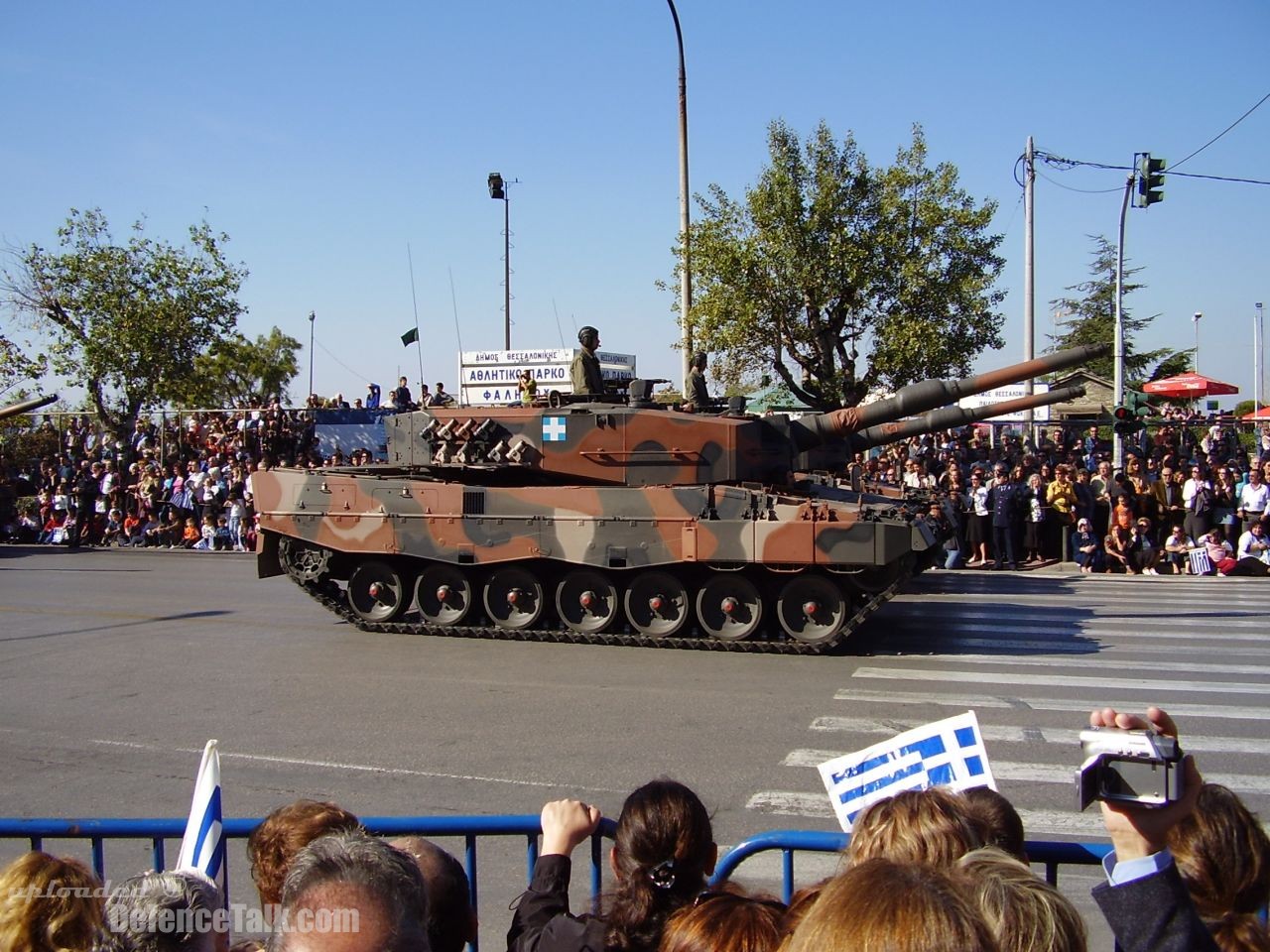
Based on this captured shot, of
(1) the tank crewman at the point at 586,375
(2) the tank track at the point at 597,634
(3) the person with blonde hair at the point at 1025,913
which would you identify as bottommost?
(2) the tank track at the point at 597,634

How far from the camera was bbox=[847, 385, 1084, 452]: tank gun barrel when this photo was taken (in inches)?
516

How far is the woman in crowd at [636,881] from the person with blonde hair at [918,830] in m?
0.45

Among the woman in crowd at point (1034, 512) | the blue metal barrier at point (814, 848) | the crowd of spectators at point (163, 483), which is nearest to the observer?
the blue metal barrier at point (814, 848)

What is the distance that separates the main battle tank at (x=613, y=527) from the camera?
11500 millimetres

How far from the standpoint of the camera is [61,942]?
2271 mm

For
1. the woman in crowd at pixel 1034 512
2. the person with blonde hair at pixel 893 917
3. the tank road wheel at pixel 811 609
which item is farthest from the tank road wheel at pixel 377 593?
the person with blonde hair at pixel 893 917

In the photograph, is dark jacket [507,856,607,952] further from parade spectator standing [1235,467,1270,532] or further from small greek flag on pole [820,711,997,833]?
parade spectator standing [1235,467,1270,532]

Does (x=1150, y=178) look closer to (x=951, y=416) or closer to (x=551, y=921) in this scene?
(x=951, y=416)

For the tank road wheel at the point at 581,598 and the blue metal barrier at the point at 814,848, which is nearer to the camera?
the blue metal barrier at the point at 814,848

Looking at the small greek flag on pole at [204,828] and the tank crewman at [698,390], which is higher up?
the tank crewman at [698,390]

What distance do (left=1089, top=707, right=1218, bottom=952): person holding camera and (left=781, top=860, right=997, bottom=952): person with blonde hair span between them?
0.67m

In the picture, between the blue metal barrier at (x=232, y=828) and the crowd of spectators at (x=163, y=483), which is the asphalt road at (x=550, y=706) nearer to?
the blue metal barrier at (x=232, y=828)

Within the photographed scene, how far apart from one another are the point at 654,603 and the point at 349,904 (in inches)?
396

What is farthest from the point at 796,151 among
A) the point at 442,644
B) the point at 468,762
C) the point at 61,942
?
the point at 61,942
